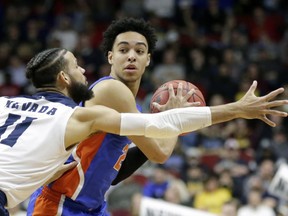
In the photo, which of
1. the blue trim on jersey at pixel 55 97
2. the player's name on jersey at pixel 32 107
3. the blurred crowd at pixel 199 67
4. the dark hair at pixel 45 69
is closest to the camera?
the player's name on jersey at pixel 32 107

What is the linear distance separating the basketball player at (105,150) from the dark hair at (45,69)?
37 cm

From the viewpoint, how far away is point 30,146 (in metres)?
4.61

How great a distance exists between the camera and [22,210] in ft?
35.7

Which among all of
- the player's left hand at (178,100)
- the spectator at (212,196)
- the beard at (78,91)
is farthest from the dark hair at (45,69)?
the spectator at (212,196)

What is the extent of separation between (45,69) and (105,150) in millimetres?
798

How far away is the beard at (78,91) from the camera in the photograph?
500cm

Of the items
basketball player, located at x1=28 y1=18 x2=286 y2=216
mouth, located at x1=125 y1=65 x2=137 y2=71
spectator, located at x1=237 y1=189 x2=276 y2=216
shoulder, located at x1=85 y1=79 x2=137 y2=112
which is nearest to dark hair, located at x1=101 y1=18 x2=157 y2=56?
basketball player, located at x1=28 y1=18 x2=286 y2=216

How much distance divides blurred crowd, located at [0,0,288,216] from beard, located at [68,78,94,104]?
17.4 feet

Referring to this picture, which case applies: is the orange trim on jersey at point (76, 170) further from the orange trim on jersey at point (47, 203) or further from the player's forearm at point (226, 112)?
the player's forearm at point (226, 112)

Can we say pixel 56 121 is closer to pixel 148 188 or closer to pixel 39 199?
pixel 39 199

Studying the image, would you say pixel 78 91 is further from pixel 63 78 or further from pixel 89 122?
pixel 89 122

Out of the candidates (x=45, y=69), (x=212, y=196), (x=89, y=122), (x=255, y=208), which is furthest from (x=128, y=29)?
(x=212, y=196)

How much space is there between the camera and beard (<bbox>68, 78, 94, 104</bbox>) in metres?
5.00

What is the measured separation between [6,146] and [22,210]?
21.1 ft
